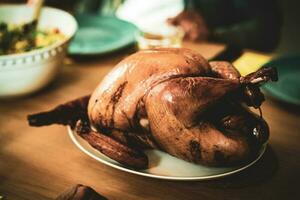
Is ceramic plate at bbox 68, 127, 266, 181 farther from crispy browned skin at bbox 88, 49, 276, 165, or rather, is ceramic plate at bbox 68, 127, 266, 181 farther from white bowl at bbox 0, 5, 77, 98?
white bowl at bbox 0, 5, 77, 98

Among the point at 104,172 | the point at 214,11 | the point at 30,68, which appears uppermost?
the point at 30,68

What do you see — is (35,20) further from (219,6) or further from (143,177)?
(219,6)

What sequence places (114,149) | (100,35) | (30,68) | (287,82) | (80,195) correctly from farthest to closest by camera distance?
(100,35)
(287,82)
(30,68)
(114,149)
(80,195)

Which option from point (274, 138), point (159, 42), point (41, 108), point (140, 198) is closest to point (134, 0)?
point (159, 42)

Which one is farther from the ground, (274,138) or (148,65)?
(148,65)

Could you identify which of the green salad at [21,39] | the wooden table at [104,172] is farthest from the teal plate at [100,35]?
the wooden table at [104,172]

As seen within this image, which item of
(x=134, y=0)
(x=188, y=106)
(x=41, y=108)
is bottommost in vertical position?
(x=134, y=0)

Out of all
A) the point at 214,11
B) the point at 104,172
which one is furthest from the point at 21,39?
the point at 214,11

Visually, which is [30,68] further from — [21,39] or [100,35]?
[100,35]
